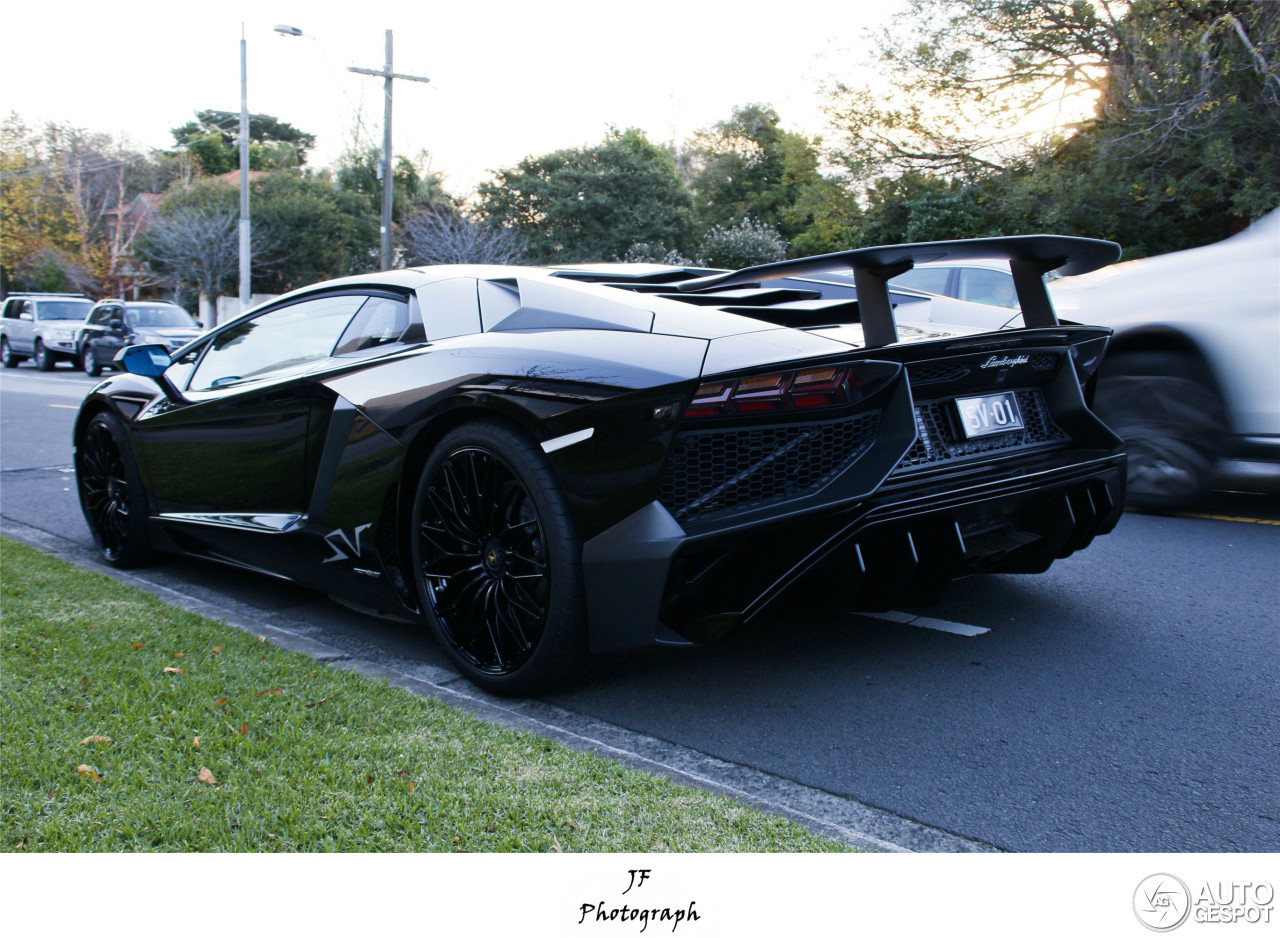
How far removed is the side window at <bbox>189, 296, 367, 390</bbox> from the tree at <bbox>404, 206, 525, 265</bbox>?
28162 millimetres

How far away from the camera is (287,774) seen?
2.48 m

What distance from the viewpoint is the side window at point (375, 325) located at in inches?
142

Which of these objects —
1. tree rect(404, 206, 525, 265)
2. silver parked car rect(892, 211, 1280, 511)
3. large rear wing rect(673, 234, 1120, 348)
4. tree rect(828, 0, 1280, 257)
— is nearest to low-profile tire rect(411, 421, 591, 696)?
large rear wing rect(673, 234, 1120, 348)

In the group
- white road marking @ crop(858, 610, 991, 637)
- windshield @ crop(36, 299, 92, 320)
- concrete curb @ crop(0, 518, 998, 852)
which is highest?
windshield @ crop(36, 299, 92, 320)

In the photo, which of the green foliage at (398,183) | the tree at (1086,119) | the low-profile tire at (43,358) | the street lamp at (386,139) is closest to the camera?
the tree at (1086,119)

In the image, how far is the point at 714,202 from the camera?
45406 mm

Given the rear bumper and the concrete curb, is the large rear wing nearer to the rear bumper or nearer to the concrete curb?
the rear bumper

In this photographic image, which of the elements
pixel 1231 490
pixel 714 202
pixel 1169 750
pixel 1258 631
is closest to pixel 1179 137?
pixel 1231 490

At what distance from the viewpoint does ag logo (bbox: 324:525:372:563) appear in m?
3.50
